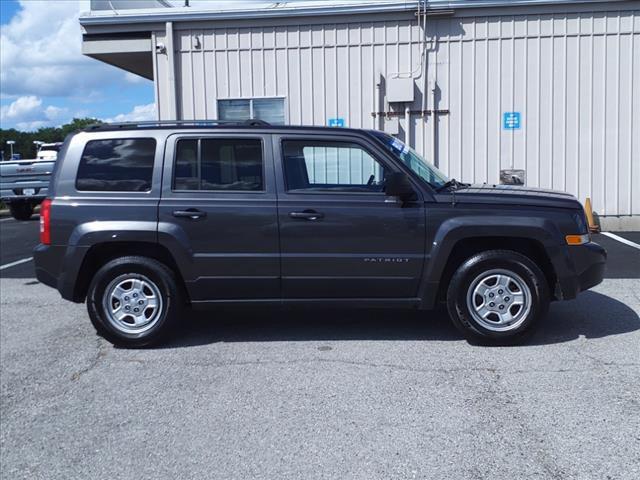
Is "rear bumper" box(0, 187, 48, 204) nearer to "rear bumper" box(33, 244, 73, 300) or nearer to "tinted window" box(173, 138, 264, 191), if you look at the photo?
"rear bumper" box(33, 244, 73, 300)

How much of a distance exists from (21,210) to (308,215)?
1544 centimetres

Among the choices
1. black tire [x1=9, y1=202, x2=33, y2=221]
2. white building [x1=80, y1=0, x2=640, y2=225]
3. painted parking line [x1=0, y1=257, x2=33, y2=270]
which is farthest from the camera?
black tire [x1=9, y1=202, x2=33, y2=221]

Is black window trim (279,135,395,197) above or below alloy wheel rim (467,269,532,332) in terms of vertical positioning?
above

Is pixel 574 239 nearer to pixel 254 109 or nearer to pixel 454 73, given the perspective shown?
pixel 454 73

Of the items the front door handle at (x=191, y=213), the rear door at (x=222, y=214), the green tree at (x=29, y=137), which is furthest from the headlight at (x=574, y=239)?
the green tree at (x=29, y=137)

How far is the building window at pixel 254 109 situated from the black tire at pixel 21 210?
28.5 feet

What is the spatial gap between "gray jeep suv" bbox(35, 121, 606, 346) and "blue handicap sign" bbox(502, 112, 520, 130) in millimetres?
6623

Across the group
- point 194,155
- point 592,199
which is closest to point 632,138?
point 592,199

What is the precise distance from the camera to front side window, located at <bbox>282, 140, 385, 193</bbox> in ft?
19.4

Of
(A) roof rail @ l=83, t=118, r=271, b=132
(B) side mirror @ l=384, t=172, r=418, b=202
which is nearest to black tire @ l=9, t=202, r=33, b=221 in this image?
(A) roof rail @ l=83, t=118, r=271, b=132

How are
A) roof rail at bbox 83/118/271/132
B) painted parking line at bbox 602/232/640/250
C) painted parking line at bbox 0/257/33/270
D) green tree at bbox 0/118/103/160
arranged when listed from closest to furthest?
roof rail at bbox 83/118/271/132, painted parking line at bbox 0/257/33/270, painted parking line at bbox 602/232/640/250, green tree at bbox 0/118/103/160

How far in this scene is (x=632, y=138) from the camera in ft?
40.3

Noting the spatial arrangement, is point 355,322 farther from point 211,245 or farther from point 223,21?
point 223,21

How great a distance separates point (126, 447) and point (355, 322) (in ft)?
10.0
